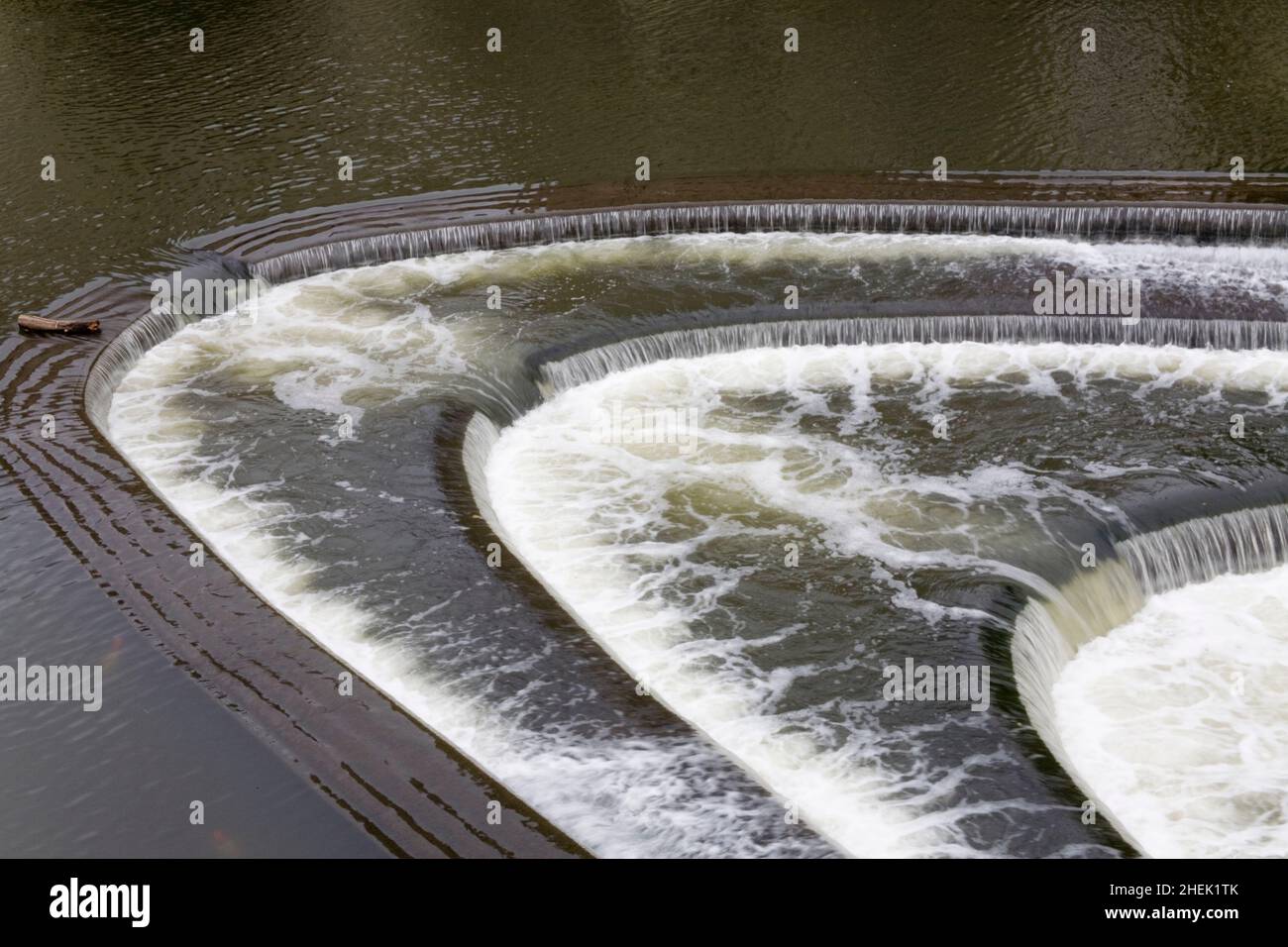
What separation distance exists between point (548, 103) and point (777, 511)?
9.79m

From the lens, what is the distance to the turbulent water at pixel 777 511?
358 inches

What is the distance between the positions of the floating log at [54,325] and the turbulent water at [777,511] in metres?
0.70


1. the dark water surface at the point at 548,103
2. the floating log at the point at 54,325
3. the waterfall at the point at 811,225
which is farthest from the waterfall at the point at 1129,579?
the floating log at the point at 54,325

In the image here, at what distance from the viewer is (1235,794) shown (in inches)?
374

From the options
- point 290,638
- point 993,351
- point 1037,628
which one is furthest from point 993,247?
point 290,638

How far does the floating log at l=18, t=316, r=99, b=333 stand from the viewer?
14.2 metres

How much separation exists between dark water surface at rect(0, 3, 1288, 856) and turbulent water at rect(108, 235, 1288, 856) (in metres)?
1.74

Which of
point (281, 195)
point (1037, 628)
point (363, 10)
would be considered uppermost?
point (363, 10)

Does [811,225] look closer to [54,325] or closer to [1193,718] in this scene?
[54,325]

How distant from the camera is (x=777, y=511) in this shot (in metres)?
12.1

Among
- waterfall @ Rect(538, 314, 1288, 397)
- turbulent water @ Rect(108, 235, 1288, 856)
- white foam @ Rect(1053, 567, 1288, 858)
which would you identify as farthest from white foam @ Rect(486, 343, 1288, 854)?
white foam @ Rect(1053, 567, 1288, 858)

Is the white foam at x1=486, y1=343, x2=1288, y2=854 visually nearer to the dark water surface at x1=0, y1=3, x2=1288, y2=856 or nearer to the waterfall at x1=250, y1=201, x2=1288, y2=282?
the waterfall at x1=250, y1=201, x2=1288, y2=282
